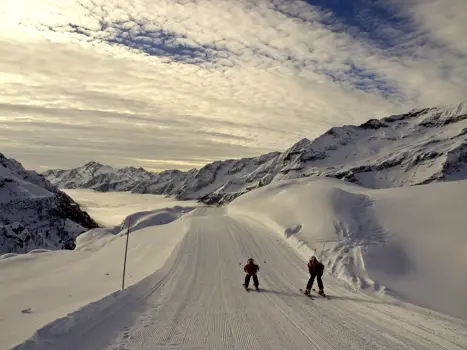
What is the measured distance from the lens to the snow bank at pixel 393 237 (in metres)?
16.7

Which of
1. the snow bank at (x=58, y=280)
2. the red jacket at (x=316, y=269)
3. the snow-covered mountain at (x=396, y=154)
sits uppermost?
the snow-covered mountain at (x=396, y=154)

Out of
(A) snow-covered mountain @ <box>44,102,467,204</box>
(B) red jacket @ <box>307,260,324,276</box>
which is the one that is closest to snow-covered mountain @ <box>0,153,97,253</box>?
(A) snow-covered mountain @ <box>44,102,467,204</box>

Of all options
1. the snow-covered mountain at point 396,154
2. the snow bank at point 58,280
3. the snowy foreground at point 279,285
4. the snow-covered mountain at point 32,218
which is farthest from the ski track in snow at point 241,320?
the snow-covered mountain at point 396,154

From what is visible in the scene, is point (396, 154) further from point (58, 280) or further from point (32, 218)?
point (58, 280)

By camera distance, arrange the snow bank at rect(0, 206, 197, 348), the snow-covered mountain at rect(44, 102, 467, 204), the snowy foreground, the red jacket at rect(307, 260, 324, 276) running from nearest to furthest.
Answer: the snowy foreground
the snow bank at rect(0, 206, 197, 348)
the red jacket at rect(307, 260, 324, 276)
the snow-covered mountain at rect(44, 102, 467, 204)

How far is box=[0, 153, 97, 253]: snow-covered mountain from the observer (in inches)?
3934

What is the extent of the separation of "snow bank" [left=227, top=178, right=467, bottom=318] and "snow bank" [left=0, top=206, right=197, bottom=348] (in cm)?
904

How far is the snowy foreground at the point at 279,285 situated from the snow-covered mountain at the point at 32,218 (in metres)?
82.3

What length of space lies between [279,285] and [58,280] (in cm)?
1076

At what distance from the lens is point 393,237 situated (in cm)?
2144

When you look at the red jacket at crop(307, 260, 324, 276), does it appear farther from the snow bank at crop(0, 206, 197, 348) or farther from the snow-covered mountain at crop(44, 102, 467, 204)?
the snow-covered mountain at crop(44, 102, 467, 204)

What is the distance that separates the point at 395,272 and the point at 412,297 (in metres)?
2.45

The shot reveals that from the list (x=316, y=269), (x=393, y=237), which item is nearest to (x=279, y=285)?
(x=316, y=269)

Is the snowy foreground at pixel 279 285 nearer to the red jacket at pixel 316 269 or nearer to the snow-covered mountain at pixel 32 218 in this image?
the red jacket at pixel 316 269
